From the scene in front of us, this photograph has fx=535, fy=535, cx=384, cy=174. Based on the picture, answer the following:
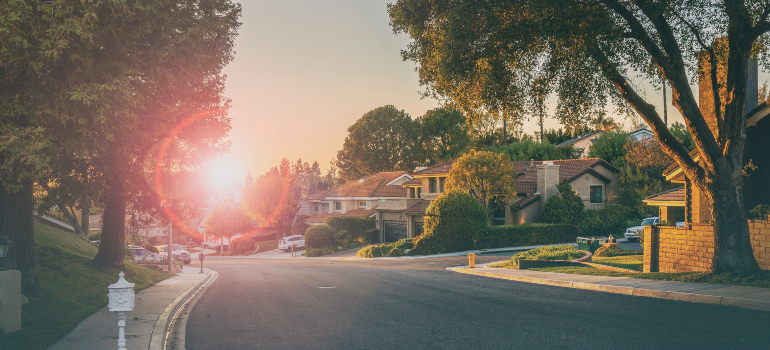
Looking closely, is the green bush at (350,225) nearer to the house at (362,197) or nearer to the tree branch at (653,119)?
the house at (362,197)

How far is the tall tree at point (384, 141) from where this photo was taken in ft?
274

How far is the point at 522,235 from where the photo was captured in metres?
40.4

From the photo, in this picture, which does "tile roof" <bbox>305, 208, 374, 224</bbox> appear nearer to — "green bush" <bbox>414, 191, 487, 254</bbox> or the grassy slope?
"green bush" <bbox>414, 191, 487, 254</bbox>

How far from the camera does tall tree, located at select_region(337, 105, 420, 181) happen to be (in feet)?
274

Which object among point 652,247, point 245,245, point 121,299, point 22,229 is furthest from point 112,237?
point 245,245

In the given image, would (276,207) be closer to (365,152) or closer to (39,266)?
(365,152)

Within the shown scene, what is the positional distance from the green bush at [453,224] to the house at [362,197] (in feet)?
47.9

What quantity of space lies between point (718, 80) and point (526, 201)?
88.6ft

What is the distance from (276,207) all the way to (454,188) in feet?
130

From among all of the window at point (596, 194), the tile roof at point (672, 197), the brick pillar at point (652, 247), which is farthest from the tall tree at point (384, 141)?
the brick pillar at point (652, 247)

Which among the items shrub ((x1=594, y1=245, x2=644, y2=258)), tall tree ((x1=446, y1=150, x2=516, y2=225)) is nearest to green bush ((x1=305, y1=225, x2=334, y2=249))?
tall tree ((x1=446, y1=150, x2=516, y2=225))

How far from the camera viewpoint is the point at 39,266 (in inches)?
639

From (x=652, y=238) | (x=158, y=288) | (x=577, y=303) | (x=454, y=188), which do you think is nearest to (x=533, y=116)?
(x=652, y=238)

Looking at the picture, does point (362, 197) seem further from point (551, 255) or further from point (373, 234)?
point (551, 255)
